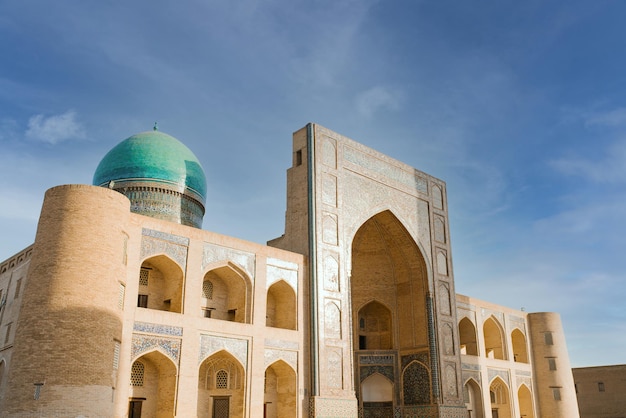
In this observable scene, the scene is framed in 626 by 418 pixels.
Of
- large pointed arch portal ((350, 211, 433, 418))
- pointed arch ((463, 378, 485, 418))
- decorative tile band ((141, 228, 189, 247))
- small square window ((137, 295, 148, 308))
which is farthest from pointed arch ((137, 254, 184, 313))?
pointed arch ((463, 378, 485, 418))

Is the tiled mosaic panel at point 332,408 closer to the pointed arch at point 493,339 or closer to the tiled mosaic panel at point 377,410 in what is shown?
the tiled mosaic panel at point 377,410

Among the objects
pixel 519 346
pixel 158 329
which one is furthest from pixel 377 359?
pixel 519 346

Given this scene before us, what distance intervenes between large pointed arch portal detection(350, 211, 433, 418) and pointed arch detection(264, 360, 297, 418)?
11.9 ft

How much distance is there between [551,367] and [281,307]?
11.7 m

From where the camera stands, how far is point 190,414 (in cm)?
987

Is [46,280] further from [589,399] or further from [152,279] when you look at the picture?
[589,399]

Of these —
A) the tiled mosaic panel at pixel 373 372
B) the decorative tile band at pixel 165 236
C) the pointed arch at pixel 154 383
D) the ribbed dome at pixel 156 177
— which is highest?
the ribbed dome at pixel 156 177

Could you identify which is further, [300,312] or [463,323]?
[463,323]

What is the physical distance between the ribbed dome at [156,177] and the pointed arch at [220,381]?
4195mm

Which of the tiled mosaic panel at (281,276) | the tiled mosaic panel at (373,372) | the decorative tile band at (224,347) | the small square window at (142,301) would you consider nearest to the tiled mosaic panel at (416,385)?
the tiled mosaic panel at (373,372)

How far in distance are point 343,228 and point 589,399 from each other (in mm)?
15703

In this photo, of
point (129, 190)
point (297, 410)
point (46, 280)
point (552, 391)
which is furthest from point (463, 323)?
point (46, 280)

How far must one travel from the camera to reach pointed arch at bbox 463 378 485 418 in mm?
17328

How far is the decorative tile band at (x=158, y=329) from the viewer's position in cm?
970
